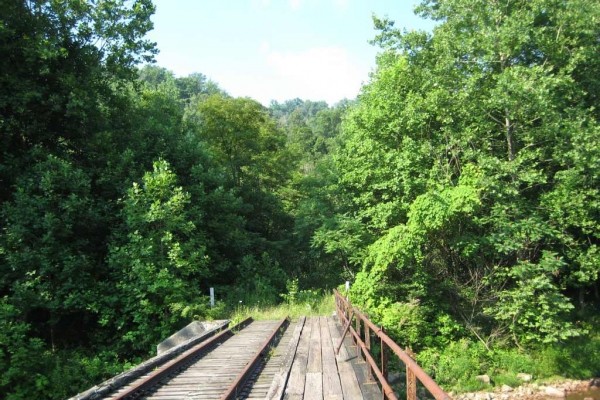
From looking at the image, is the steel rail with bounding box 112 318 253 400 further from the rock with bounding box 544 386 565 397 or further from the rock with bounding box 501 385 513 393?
the rock with bounding box 544 386 565 397

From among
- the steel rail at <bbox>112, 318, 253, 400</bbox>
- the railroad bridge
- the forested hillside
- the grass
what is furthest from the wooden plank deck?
the forested hillside

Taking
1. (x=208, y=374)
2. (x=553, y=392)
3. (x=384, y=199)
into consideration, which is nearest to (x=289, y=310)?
(x=384, y=199)

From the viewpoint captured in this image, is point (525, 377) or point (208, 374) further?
point (525, 377)

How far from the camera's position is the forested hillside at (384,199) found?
14.6 meters

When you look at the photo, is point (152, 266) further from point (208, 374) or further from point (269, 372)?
point (269, 372)

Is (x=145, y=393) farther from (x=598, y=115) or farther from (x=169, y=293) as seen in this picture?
(x=598, y=115)

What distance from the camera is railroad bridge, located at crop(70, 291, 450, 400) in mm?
6110

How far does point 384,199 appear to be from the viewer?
64.6 feet

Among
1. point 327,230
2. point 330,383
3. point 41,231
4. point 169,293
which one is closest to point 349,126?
point 327,230

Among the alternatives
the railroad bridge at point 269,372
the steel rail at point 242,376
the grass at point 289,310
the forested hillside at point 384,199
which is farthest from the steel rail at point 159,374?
the grass at point 289,310

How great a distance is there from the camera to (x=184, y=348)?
32.9 feet

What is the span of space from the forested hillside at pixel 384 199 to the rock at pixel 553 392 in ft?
2.43

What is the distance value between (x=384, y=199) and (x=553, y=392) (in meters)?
9.69

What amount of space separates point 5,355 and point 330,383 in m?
11.2
